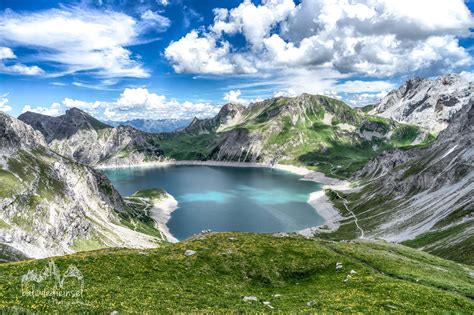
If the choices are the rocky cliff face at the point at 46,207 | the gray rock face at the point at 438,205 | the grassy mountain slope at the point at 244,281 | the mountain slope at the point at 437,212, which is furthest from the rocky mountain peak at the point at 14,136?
the gray rock face at the point at 438,205

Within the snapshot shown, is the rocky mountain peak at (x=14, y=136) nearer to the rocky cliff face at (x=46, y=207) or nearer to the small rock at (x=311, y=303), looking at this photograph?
the rocky cliff face at (x=46, y=207)

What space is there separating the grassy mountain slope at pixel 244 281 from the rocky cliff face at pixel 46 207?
251ft

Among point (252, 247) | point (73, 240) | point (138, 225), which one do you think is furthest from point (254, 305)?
point (138, 225)

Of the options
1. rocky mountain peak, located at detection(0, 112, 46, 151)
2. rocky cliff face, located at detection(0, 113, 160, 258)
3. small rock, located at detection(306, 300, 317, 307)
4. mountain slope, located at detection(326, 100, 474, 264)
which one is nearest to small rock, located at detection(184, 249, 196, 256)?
small rock, located at detection(306, 300, 317, 307)

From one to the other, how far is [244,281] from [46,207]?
123m

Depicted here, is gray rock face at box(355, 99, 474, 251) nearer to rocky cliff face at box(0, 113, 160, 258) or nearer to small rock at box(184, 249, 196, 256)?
small rock at box(184, 249, 196, 256)

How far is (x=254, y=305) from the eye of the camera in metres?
31.7

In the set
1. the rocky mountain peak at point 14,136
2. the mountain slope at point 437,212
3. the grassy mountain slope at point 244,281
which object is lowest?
the mountain slope at point 437,212

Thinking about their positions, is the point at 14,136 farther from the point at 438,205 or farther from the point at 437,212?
the point at 438,205

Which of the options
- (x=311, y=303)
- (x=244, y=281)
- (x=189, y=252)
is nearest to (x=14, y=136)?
(x=189, y=252)

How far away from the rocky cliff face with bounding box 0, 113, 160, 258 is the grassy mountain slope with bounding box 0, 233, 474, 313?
7655 centimetres

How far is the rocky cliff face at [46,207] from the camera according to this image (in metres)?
120

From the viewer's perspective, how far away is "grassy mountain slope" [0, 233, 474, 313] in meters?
29.3

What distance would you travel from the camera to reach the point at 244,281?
40.3 m
